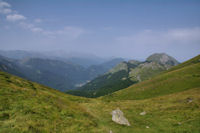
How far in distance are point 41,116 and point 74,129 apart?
6671 mm

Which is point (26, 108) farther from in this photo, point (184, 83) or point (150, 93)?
point (184, 83)

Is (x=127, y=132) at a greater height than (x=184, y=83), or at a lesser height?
greater

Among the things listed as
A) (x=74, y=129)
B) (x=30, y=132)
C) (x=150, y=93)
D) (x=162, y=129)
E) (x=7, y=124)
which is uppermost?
(x=7, y=124)

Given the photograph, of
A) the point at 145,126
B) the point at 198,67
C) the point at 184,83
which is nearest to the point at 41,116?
the point at 145,126

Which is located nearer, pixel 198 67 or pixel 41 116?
pixel 41 116

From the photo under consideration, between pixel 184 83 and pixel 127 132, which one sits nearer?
pixel 127 132

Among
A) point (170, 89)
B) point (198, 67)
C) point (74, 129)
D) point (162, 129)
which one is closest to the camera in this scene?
point (74, 129)

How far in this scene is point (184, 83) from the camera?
344ft

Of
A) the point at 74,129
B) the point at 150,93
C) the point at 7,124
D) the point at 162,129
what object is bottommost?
the point at 150,93

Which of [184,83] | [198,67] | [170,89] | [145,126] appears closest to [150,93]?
[170,89]

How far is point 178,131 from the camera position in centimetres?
2234

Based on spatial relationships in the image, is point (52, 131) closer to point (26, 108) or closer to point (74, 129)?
point (74, 129)

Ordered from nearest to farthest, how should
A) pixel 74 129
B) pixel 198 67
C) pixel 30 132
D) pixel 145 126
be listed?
pixel 30 132, pixel 74 129, pixel 145 126, pixel 198 67

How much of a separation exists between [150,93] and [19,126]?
111m
